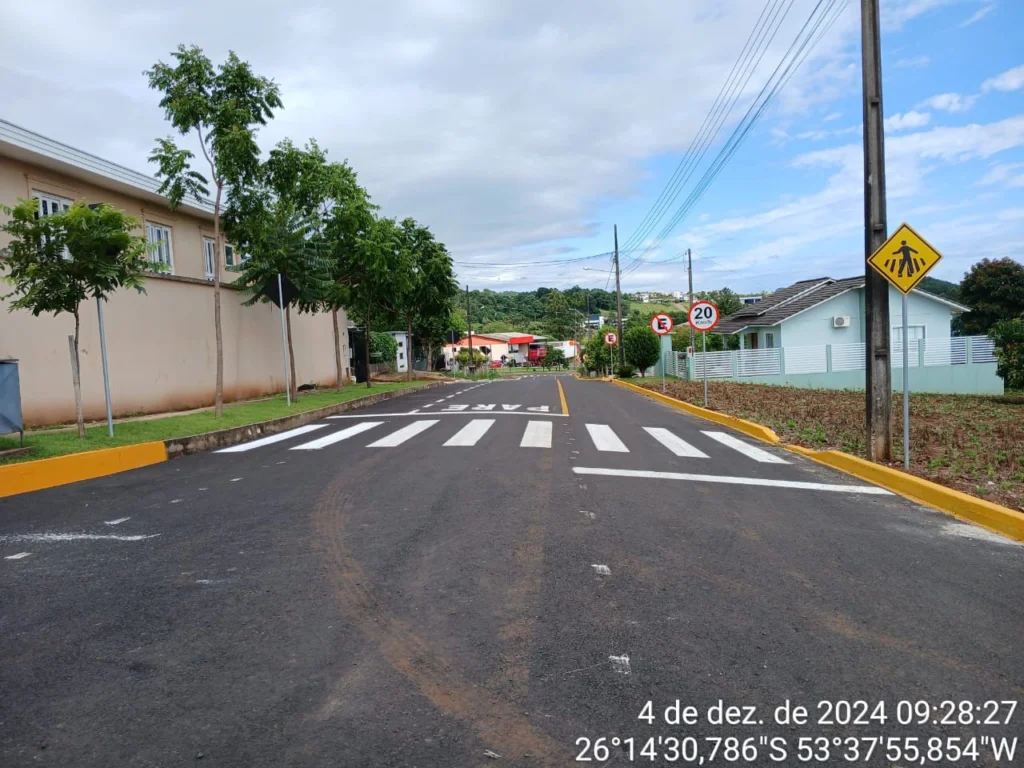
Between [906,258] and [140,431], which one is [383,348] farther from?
[906,258]

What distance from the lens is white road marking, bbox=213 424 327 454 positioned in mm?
12266

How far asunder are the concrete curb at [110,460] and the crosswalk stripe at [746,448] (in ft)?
29.7

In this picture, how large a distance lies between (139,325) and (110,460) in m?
7.94

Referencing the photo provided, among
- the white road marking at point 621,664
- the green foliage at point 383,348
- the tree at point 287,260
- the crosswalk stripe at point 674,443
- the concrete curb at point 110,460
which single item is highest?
the tree at point 287,260

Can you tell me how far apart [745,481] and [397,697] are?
627 centimetres

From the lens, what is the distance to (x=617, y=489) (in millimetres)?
7785

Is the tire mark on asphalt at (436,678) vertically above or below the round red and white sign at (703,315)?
below

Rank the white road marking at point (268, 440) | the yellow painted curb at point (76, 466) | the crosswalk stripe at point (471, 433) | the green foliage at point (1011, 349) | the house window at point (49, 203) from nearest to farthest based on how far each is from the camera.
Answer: the yellow painted curb at point (76, 466)
the crosswalk stripe at point (471, 433)
the white road marking at point (268, 440)
the house window at point (49, 203)
the green foliage at point (1011, 349)

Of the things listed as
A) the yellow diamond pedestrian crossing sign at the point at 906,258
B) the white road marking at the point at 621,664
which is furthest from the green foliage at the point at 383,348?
the white road marking at the point at 621,664

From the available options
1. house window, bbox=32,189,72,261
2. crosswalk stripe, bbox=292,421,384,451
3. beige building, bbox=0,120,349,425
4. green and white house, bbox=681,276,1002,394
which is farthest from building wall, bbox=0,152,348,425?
green and white house, bbox=681,276,1002,394

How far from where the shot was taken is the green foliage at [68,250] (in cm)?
1067

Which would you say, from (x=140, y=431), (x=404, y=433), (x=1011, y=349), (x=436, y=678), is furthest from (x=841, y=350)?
(x=436, y=678)

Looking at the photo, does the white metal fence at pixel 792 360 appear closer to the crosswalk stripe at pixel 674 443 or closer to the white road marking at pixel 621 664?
the crosswalk stripe at pixel 674 443

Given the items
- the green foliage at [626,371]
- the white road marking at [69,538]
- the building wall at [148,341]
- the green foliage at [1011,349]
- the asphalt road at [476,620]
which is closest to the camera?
the asphalt road at [476,620]
